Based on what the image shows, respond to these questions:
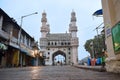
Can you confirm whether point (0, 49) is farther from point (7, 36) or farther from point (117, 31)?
point (117, 31)

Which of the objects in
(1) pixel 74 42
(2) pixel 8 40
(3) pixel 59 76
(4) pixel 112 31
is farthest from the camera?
(1) pixel 74 42

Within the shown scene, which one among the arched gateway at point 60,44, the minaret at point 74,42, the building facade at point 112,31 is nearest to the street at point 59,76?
the building facade at point 112,31

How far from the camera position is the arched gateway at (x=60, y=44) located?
8231 centimetres

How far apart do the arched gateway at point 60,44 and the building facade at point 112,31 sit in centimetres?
7406

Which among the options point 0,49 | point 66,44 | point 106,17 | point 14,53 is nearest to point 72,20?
point 66,44

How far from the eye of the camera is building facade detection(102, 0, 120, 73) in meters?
5.62

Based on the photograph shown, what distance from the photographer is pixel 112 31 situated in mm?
6059

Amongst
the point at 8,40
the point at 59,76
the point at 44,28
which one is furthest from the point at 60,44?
the point at 59,76

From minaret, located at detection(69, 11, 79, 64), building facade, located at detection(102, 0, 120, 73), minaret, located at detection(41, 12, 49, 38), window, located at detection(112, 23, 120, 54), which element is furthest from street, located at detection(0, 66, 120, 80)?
minaret, located at detection(41, 12, 49, 38)

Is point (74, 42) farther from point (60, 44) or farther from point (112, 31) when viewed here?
point (112, 31)

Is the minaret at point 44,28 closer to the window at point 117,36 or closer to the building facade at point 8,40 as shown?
the building facade at point 8,40

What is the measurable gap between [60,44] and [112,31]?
81878mm

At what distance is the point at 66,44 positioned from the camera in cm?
8788

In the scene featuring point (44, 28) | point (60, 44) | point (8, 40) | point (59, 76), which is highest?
point (44, 28)
